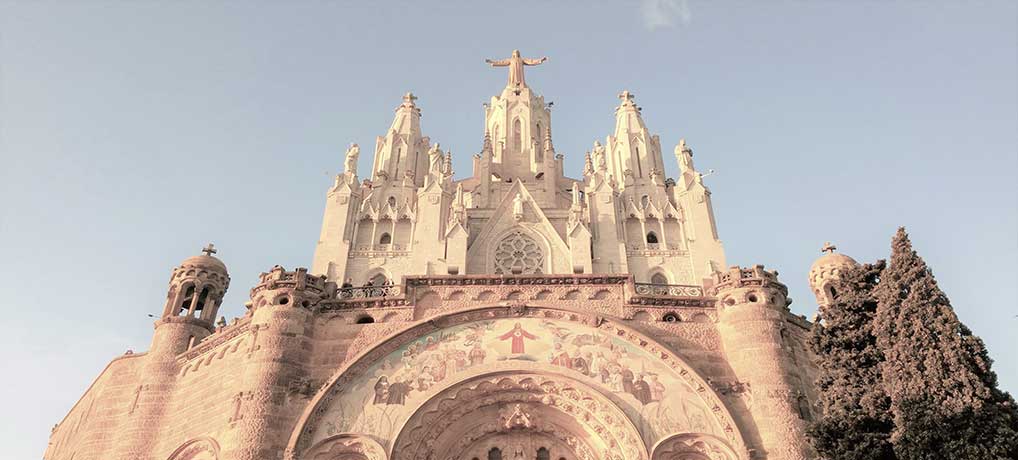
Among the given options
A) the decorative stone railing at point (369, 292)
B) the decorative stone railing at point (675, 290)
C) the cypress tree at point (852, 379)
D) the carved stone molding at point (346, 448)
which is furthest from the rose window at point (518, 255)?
the cypress tree at point (852, 379)

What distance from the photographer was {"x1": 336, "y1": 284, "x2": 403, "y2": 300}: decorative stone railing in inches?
898

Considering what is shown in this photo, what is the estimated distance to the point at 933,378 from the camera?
14672mm

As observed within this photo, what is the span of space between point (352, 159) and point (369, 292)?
15090 millimetres

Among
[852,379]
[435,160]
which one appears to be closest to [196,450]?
[852,379]

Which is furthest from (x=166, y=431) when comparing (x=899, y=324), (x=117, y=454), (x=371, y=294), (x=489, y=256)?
(x=899, y=324)

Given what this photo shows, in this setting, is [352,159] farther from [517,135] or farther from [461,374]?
[461,374]

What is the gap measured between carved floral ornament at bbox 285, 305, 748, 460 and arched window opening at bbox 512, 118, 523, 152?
20.7m

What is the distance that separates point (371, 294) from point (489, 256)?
9.92 m

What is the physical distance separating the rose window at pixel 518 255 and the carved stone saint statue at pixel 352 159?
8588 mm

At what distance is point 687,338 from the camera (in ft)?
71.1

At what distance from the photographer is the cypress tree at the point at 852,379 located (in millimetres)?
15117

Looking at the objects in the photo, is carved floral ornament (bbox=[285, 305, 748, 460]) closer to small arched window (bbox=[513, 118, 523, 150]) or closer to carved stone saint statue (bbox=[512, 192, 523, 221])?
carved stone saint statue (bbox=[512, 192, 523, 221])

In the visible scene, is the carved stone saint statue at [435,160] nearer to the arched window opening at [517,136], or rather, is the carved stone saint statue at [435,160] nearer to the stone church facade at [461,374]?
the arched window opening at [517,136]

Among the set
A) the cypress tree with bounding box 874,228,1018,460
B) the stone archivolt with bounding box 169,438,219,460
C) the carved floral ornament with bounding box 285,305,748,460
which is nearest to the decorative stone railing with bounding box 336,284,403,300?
the carved floral ornament with bounding box 285,305,748,460
